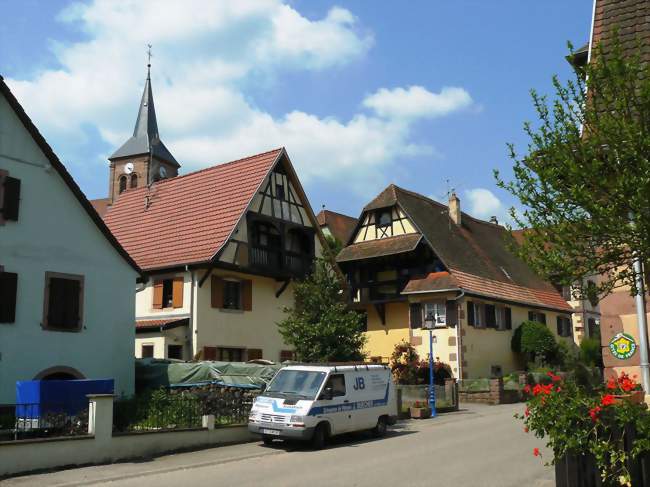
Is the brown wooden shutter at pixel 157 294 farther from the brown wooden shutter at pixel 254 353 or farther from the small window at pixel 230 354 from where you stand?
the brown wooden shutter at pixel 254 353

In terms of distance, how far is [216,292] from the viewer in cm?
2862

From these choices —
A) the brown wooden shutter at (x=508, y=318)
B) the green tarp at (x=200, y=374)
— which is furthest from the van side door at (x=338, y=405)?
the brown wooden shutter at (x=508, y=318)

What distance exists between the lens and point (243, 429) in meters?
18.6

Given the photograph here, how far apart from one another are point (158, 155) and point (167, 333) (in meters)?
51.9

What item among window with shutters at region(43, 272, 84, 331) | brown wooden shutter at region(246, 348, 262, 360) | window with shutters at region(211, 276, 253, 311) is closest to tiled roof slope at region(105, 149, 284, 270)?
window with shutters at region(211, 276, 253, 311)

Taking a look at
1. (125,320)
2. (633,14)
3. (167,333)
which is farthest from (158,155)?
(633,14)

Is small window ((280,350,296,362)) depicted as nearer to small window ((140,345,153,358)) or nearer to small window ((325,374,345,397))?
small window ((140,345,153,358))

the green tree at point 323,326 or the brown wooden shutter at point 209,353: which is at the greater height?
the green tree at point 323,326

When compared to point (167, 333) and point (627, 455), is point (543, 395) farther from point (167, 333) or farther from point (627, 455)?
point (167, 333)

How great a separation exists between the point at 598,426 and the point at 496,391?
75.1 ft

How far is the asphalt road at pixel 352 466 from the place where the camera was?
1221cm

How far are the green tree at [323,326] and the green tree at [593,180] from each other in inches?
608

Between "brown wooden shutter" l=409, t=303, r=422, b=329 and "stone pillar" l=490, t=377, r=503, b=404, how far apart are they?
6.92 metres

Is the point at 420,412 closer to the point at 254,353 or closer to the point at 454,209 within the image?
the point at 254,353
